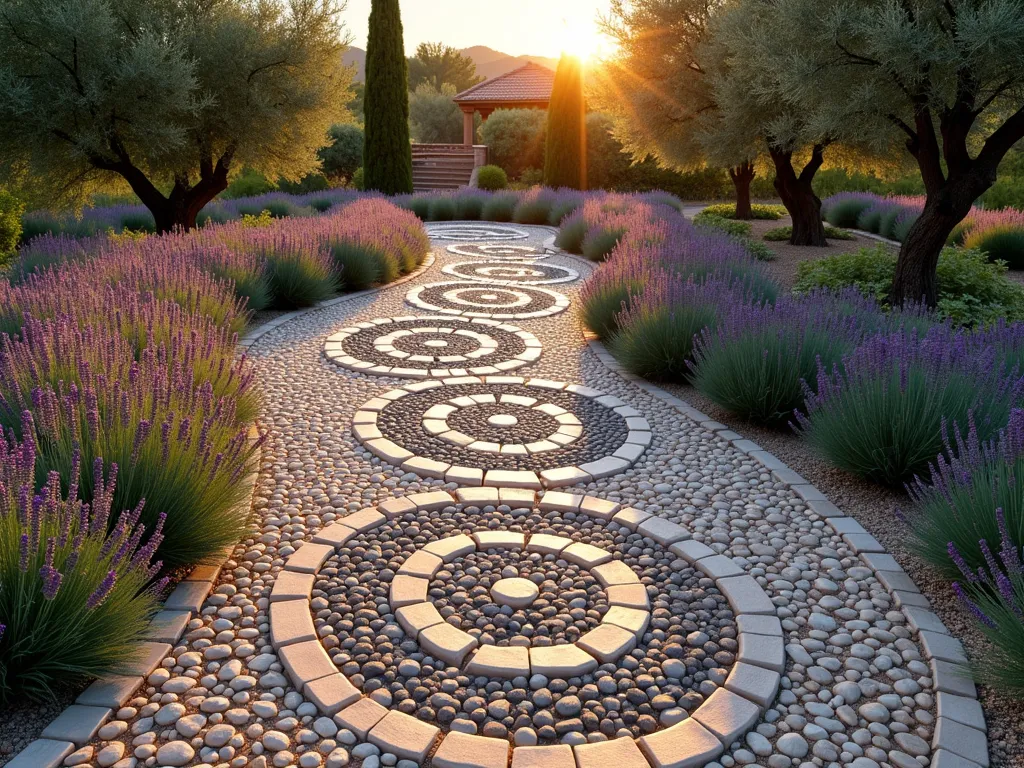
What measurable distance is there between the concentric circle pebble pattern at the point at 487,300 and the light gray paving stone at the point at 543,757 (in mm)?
5989

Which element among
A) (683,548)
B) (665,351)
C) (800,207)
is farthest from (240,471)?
(800,207)

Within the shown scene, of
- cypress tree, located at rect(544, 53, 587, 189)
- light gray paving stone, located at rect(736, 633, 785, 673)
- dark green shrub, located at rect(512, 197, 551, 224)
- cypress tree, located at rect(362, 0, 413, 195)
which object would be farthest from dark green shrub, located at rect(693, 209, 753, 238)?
light gray paving stone, located at rect(736, 633, 785, 673)

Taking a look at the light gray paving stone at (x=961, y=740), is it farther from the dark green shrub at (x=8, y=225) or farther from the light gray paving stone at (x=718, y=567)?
the dark green shrub at (x=8, y=225)

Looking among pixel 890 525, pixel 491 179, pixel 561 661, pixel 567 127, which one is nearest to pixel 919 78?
pixel 890 525

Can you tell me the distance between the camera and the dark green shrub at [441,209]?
17.8 m

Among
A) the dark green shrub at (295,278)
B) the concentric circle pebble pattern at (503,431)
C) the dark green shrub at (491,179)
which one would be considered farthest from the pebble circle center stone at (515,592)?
the dark green shrub at (491,179)

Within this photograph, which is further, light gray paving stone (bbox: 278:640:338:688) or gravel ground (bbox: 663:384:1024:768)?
light gray paving stone (bbox: 278:640:338:688)

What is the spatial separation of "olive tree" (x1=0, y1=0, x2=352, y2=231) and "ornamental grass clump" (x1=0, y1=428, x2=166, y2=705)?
309 inches

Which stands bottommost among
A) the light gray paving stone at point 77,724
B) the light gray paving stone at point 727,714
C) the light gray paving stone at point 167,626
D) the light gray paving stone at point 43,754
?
the light gray paving stone at point 727,714

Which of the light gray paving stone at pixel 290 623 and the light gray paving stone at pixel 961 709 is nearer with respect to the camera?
the light gray paving stone at pixel 961 709

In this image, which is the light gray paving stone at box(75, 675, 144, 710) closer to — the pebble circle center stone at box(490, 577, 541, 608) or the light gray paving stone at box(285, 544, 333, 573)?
the light gray paving stone at box(285, 544, 333, 573)

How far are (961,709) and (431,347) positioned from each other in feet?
16.5

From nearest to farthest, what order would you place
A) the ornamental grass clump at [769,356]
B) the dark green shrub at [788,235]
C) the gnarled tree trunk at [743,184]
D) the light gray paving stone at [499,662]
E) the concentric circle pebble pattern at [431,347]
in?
the light gray paving stone at [499,662] → the ornamental grass clump at [769,356] → the concentric circle pebble pattern at [431,347] → the dark green shrub at [788,235] → the gnarled tree trunk at [743,184]

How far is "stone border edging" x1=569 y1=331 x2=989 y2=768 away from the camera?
2.16 m
